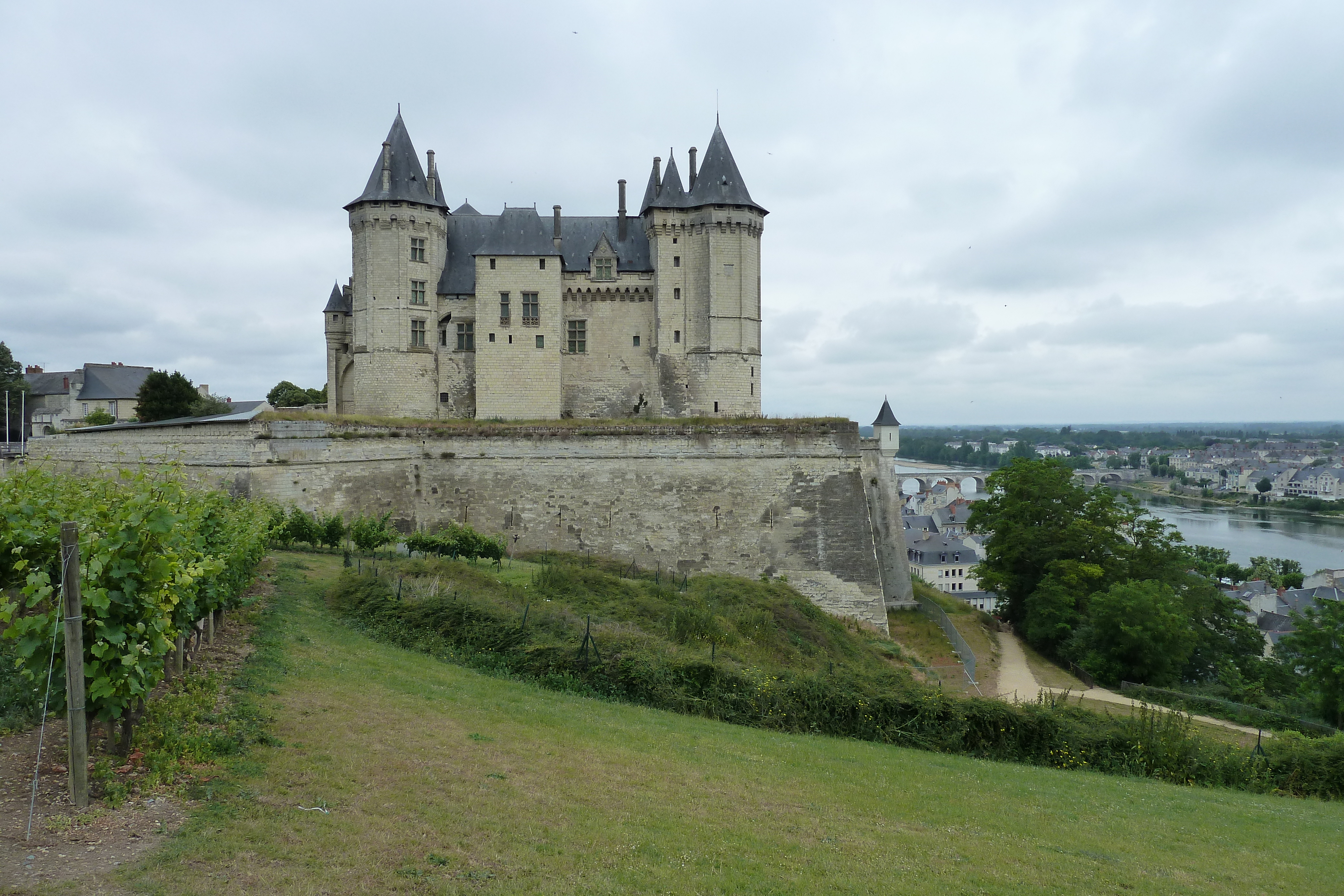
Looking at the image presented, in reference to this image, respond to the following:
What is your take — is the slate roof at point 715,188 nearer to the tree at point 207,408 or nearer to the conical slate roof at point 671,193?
the conical slate roof at point 671,193

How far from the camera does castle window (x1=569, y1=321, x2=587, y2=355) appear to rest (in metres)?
34.3

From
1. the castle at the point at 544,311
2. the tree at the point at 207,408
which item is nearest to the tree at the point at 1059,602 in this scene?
the castle at the point at 544,311

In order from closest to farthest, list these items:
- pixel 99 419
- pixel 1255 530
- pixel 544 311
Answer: pixel 544 311 → pixel 99 419 → pixel 1255 530

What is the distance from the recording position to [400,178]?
104 feet

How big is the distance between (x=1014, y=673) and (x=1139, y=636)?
413 cm

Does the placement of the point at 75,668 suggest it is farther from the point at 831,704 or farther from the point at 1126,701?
the point at 1126,701

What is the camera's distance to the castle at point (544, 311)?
3175 cm

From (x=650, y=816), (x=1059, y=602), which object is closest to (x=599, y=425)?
(x=1059, y=602)

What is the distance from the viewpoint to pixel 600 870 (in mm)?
6246

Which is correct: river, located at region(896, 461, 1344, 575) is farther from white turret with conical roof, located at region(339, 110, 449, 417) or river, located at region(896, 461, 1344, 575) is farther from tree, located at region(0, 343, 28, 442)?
tree, located at region(0, 343, 28, 442)

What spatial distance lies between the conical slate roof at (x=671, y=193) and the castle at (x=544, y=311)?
0.21 ft

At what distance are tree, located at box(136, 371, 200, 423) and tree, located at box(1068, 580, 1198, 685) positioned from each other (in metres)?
43.7

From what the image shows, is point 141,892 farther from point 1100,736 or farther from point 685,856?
point 1100,736

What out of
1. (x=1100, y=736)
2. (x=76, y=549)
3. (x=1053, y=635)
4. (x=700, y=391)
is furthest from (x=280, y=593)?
(x=1053, y=635)
